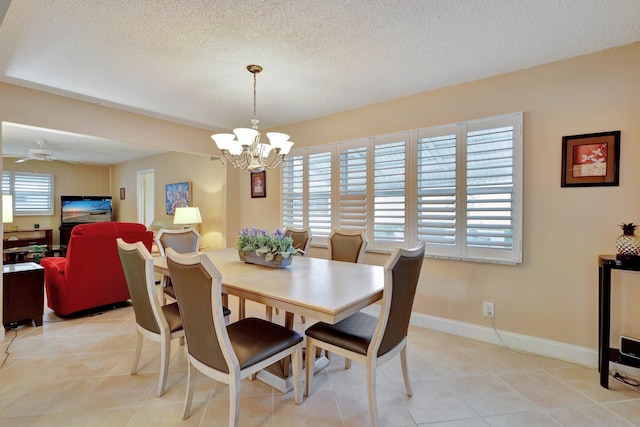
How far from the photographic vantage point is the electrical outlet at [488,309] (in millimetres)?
2576

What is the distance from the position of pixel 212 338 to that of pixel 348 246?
163cm

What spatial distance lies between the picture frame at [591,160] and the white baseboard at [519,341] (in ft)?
4.19

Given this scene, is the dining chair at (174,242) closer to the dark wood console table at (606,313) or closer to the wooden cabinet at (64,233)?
the dark wood console table at (606,313)

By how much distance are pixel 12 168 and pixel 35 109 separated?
5.46 metres

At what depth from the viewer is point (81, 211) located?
23.3 ft

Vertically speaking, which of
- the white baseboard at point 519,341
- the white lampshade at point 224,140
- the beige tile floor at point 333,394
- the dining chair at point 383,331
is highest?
the white lampshade at point 224,140

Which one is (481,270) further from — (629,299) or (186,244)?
(186,244)

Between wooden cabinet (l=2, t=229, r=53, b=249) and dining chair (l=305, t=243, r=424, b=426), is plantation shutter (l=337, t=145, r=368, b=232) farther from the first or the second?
wooden cabinet (l=2, t=229, r=53, b=249)

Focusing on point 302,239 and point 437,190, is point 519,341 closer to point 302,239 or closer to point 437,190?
point 437,190

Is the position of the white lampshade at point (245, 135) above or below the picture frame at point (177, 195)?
above

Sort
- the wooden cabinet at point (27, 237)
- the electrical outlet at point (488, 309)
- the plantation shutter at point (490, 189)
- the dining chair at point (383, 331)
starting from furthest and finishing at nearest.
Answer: the wooden cabinet at point (27, 237) → the electrical outlet at point (488, 309) → the plantation shutter at point (490, 189) → the dining chair at point (383, 331)

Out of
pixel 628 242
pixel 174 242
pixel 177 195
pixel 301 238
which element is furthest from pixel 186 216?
pixel 628 242

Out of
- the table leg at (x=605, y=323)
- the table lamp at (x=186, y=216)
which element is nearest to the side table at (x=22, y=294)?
the table lamp at (x=186, y=216)

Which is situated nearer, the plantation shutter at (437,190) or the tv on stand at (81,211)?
the plantation shutter at (437,190)
